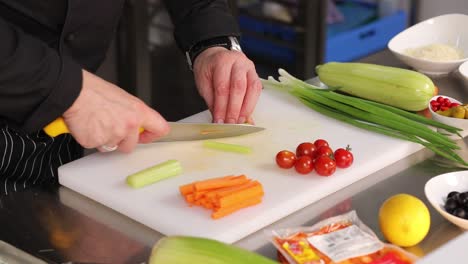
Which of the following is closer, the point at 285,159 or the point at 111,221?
the point at 111,221

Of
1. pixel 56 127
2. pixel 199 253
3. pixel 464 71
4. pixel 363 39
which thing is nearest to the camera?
pixel 199 253

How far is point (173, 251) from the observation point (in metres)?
1.29

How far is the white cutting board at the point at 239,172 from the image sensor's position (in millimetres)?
1546

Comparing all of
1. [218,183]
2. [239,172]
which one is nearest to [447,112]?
[239,172]

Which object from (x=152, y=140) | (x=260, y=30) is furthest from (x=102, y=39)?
(x=260, y=30)

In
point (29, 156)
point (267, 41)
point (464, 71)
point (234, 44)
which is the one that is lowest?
point (267, 41)

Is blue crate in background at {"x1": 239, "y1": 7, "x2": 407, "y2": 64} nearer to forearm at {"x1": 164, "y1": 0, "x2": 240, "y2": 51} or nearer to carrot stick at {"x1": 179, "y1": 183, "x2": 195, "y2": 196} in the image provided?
forearm at {"x1": 164, "y1": 0, "x2": 240, "y2": 51}

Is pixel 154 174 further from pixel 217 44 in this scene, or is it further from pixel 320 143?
pixel 217 44

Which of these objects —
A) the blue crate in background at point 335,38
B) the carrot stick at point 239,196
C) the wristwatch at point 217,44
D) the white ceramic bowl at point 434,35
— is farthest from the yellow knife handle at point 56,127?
the blue crate in background at point 335,38

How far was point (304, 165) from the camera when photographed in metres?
1.67

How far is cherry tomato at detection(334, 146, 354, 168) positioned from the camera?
1697 mm

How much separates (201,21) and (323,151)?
0.60 m

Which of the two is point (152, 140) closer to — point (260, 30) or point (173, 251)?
point (173, 251)

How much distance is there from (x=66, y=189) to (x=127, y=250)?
0.97 ft
